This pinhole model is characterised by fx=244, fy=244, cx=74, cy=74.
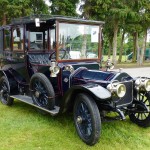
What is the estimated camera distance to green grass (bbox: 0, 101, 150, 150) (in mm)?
3840

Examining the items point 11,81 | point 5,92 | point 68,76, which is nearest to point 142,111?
point 68,76

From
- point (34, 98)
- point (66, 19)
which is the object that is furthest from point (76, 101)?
point (66, 19)

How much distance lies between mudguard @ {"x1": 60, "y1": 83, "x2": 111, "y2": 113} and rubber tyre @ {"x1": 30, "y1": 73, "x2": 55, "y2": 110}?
0.36 m

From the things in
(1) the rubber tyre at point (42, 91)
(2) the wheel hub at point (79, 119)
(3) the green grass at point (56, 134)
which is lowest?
(3) the green grass at point (56, 134)

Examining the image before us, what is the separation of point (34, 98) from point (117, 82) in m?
1.85

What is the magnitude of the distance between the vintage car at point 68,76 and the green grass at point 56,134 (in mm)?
244

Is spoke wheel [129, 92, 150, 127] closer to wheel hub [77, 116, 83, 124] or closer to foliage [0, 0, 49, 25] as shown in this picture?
wheel hub [77, 116, 83, 124]

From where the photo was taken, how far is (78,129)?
408 cm

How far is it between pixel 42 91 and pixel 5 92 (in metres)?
1.71

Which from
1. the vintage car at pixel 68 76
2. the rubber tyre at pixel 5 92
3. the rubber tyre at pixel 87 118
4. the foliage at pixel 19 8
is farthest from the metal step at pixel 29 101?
the foliage at pixel 19 8

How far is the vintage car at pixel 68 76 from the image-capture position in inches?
153

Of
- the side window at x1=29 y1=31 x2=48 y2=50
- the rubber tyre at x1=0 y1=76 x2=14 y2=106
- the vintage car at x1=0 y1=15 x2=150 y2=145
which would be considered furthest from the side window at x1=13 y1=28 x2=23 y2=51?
the rubber tyre at x1=0 y1=76 x2=14 y2=106

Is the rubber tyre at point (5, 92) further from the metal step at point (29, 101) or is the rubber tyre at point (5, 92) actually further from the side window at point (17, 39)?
the side window at point (17, 39)

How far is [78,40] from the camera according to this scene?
4.96m
